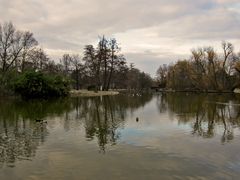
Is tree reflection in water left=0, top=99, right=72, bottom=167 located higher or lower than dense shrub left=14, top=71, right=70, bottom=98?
lower

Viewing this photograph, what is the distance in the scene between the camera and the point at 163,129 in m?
20.9

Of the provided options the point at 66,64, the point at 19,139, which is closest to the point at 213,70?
the point at 66,64

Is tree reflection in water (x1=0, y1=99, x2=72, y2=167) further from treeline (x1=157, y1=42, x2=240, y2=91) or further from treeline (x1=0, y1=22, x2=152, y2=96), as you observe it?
treeline (x1=157, y1=42, x2=240, y2=91)

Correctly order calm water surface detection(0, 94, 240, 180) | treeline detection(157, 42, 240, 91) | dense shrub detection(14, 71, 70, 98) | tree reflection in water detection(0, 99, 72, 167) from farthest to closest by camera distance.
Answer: treeline detection(157, 42, 240, 91) < dense shrub detection(14, 71, 70, 98) < tree reflection in water detection(0, 99, 72, 167) < calm water surface detection(0, 94, 240, 180)

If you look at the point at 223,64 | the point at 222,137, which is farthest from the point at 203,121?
the point at 223,64

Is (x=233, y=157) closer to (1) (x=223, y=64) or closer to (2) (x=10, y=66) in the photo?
(2) (x=10, y=66)

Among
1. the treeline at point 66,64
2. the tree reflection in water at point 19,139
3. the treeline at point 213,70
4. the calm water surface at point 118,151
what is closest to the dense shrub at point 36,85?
the treeline at point 66,64

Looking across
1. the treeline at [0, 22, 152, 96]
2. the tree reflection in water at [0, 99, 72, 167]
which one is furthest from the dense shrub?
the tree reflection in water at [0, 99, 72, 167]

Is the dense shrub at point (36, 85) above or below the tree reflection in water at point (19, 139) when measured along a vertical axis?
above

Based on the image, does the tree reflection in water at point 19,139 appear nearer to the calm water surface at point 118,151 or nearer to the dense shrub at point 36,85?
the calm water surface at point 118,151

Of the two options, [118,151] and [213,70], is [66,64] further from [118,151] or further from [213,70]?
[118,151]

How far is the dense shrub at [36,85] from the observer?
50.2m

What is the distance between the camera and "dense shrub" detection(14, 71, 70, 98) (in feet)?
165

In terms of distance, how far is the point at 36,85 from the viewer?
51.2 m
